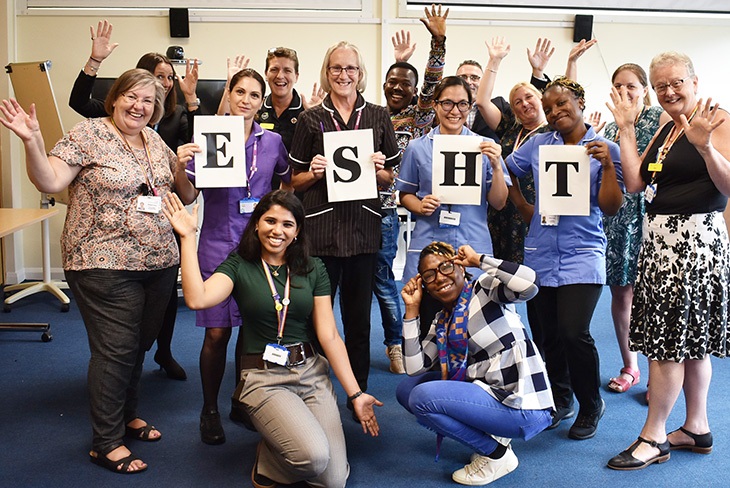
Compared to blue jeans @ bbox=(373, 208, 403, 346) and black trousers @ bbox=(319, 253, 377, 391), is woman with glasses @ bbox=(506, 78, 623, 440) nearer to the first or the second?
black trousers @ bbox=(319, 253, 377, 391)

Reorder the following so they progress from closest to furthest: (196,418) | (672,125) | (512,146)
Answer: (672,125)
(196,418)
(512,146)

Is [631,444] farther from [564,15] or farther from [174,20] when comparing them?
[174,20]

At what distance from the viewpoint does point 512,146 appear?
3654 mm

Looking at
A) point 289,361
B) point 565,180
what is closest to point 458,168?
point 565,180

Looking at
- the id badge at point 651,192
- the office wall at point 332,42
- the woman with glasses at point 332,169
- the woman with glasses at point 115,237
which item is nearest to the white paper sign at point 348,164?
the woman with glasses at point 332,169

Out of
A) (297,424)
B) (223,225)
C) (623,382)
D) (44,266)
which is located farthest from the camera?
(44,266)

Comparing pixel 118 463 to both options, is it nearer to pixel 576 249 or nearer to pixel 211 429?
pixel 211 429

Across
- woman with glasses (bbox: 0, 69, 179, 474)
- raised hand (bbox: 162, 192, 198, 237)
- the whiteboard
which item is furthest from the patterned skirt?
the whiteboard

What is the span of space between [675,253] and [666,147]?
422 mm

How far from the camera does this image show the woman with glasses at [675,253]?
2699 mm

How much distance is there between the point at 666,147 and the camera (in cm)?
278

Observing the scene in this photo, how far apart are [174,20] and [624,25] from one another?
160 inches

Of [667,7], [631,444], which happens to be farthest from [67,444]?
[667,7]

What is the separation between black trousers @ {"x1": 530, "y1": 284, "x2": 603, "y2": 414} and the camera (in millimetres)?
2982
